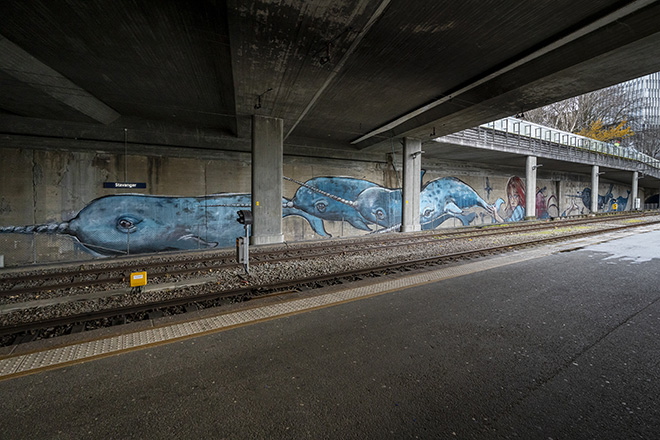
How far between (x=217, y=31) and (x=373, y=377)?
833 centimetres

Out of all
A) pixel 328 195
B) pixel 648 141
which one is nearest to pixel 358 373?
pixel 328 195

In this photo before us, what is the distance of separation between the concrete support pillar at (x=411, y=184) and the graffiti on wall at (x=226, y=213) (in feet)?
7.93

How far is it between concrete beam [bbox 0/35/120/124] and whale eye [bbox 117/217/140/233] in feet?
14.2

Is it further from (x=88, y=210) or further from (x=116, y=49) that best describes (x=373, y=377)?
(x=88, y=210)

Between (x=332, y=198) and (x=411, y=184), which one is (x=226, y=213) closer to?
(x=332, y=198)

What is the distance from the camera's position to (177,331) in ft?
12.9

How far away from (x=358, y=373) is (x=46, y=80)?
12.0 meters

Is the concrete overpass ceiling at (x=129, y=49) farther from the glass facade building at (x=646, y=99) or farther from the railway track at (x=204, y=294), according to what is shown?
the glass facade building at (x=646, y=99)

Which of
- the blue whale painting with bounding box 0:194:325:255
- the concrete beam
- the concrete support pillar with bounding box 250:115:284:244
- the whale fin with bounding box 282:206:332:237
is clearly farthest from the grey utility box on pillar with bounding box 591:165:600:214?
the concrete beam

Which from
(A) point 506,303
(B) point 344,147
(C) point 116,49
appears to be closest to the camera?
(A) point 506,303

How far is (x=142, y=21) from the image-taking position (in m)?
6.69

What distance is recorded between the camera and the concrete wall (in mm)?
11508

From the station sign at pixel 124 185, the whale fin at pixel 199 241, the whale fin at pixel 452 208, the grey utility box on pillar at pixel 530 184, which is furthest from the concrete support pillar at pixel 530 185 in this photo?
the station sign at pixel 124 185

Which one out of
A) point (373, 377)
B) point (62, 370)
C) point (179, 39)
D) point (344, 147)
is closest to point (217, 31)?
point (179, 39)
